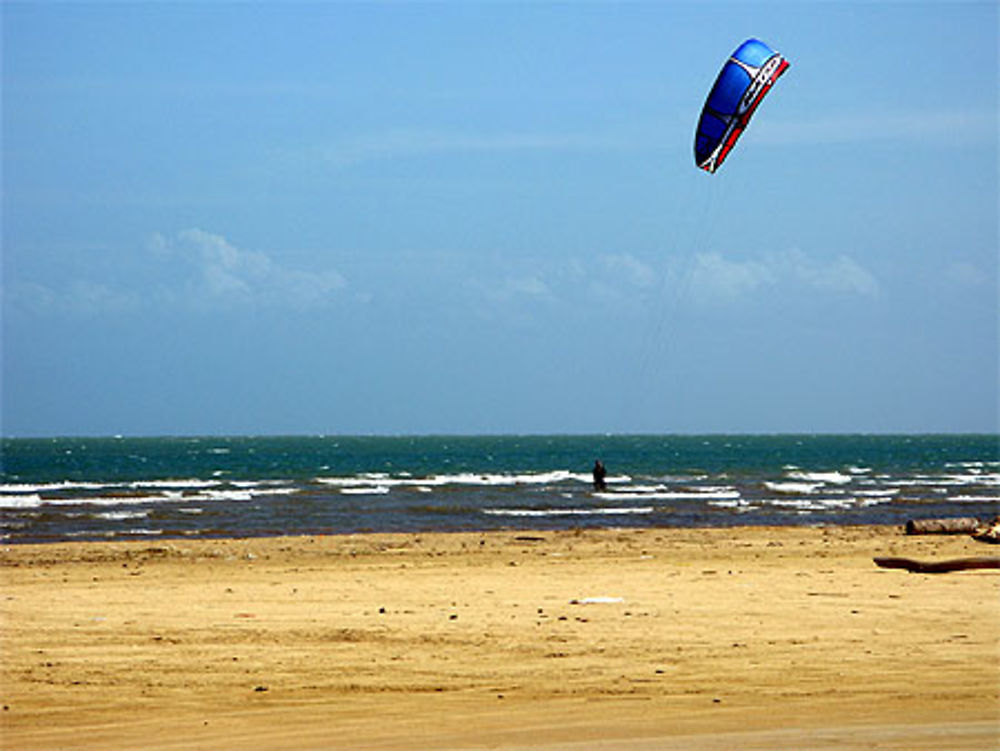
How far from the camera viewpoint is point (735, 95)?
16.7 meters

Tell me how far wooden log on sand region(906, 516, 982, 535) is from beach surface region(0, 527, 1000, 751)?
6.92 meters

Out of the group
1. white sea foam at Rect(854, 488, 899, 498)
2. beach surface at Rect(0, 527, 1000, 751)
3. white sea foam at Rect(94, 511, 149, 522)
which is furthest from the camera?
white sea foam at Rect(854, 488, 899, 498)

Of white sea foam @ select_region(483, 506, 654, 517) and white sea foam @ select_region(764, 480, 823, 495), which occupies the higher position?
white sea foam @ select_region(764, 480, 823, 495)

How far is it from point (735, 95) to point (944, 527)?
30.7 feet

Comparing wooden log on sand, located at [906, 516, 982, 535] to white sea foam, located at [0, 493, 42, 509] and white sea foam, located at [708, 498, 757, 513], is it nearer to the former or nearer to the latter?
white sea foam, located at [708, 498, 757, 513]

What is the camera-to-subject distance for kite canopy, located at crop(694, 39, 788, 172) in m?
16.7

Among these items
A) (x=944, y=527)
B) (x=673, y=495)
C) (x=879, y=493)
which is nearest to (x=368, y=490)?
(x=673, y=495)

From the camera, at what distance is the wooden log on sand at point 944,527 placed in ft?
70.4

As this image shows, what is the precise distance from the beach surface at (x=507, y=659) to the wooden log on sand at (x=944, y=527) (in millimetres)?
6916

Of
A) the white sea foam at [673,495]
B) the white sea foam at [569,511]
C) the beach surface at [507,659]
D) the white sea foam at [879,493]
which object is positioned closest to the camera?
the beach surface at [507,659]

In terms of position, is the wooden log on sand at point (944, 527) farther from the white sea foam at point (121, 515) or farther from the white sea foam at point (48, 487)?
the white sea foam at point (48, 487)

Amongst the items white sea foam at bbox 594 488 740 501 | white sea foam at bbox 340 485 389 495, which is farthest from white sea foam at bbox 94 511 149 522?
white sea foam at bbox 594 488 740 501

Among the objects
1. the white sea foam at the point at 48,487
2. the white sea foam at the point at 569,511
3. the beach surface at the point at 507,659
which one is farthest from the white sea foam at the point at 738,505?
the white sea foam at the point at 48,487

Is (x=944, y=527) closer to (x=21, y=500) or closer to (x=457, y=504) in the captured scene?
(x=457, y=504)
